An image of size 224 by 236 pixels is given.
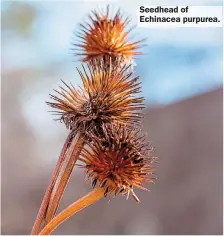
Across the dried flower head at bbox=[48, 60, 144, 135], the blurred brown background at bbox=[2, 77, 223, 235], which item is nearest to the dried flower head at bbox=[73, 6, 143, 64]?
the dried flower head at bbox=[48, 60, 144, 135]

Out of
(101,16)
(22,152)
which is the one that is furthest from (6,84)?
(101,16)

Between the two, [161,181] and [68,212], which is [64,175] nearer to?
[68,212]

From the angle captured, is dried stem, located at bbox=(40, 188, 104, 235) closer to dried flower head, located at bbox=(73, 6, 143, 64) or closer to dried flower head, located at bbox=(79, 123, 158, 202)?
dried flower head, located at bbox=(79, 123, 158, 202)

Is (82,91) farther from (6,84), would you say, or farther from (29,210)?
(29,210)

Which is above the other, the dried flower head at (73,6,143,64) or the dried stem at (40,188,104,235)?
the dried flower head at (73,6,143,64)

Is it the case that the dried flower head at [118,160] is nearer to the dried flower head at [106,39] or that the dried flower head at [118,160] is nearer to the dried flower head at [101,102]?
the dried flower head at [101,102]

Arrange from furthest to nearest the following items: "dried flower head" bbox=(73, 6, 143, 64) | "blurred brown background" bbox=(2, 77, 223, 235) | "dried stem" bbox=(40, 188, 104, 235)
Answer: "blurred brown background" bbox=(2, 77, 223, 235)
"dried flower head" bbox=(73, 6, 143, 64)
"dried stem" bbox=(40, 188, 104, 235)

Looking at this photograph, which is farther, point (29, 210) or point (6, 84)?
point (29, 210)
